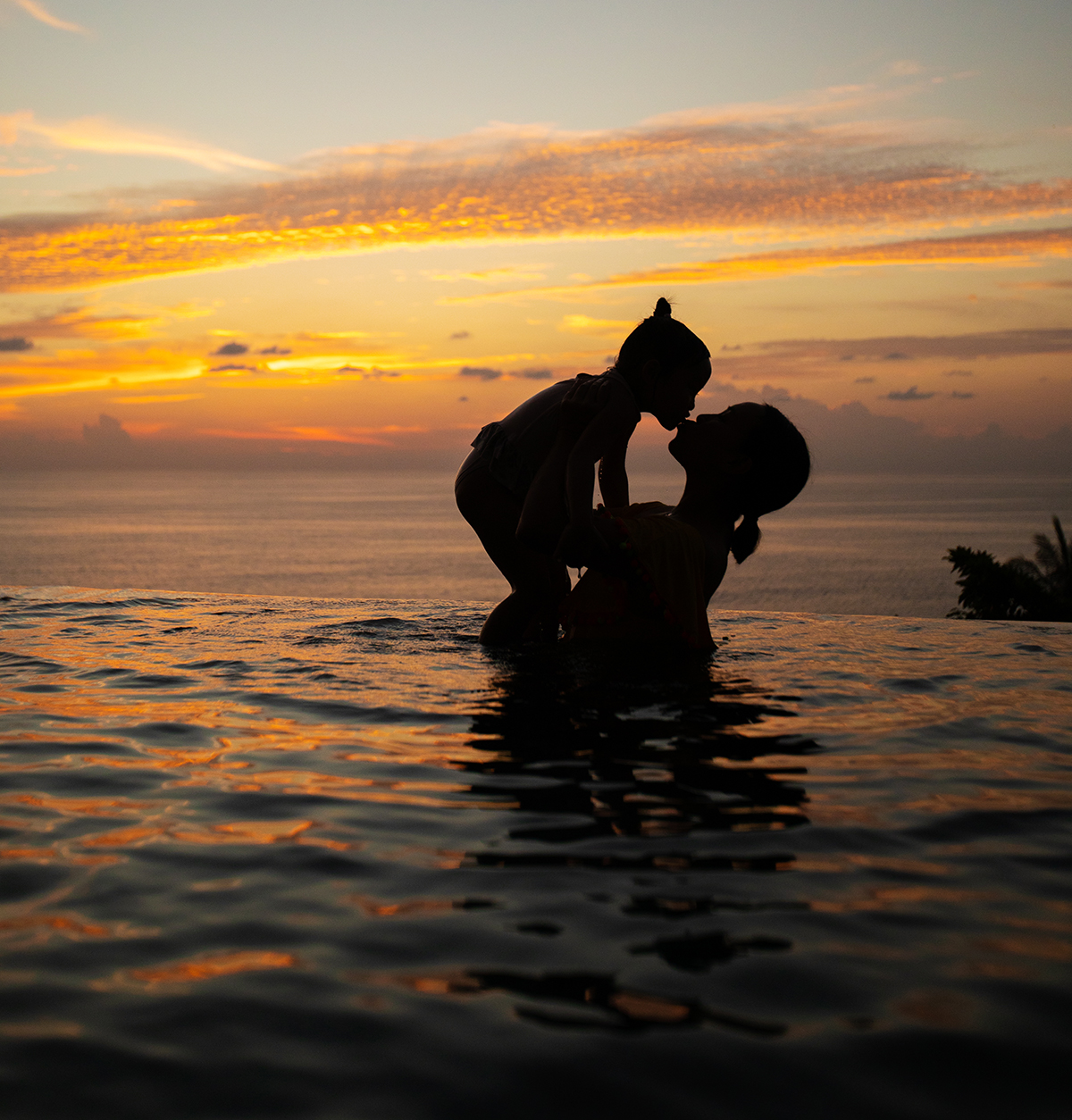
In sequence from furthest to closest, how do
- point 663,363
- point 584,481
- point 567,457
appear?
point 663,363
point 567,457
point 584,481

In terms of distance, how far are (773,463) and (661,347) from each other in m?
1.00

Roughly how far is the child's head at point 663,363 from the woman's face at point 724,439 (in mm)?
248

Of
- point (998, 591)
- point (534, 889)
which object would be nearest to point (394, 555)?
point (998, 591)

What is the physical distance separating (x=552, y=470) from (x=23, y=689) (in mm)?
3010

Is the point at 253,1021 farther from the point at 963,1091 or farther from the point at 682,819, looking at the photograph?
the point at 682,819

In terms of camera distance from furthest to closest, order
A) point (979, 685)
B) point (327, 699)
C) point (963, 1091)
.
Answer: point (979, 685) → point (327, 699) → point (963, 1091)

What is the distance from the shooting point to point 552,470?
18.3 ft

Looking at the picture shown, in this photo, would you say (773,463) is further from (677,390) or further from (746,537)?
(677,390)

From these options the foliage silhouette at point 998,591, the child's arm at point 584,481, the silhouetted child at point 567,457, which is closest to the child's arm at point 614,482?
the silhouetted child at point 567,457

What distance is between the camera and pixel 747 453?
5938mm

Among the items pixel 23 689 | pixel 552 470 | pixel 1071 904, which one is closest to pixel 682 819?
pixel 1071 904

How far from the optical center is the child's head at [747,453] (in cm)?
592

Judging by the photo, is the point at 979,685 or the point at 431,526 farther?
the point at 431,526

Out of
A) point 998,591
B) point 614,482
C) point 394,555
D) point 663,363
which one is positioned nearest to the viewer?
point 663,363
